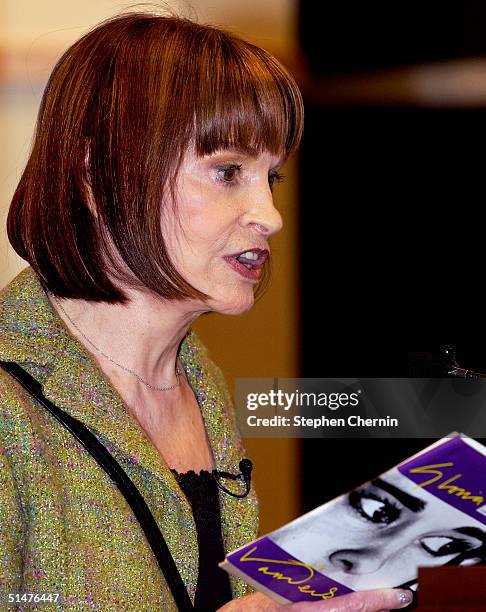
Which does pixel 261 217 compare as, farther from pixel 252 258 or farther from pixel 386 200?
pixel 386 200

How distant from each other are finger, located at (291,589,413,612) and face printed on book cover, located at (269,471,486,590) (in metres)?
0.02

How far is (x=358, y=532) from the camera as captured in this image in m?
0.84

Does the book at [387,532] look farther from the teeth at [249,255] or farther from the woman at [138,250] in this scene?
the teeth at [249,255]

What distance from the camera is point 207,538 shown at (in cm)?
116

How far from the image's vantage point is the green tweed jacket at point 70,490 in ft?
3.16

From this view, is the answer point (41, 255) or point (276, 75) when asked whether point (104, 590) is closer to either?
point (41, 255)

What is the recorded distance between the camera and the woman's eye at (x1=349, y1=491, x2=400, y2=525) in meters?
0.82

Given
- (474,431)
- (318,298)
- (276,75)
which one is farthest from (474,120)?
(276,75)

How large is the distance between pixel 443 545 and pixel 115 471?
1.10ft

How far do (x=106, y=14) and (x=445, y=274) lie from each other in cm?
90
